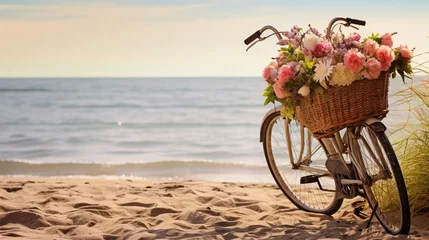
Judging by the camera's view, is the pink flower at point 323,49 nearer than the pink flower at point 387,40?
Yes

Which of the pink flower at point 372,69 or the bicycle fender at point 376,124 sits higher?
the pink flower at point 372,69

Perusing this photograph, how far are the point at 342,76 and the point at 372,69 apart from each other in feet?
0.60

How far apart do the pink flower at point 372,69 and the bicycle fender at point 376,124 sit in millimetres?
258

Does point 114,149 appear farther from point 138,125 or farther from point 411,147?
point 411,147

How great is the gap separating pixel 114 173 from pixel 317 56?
16.0 feet

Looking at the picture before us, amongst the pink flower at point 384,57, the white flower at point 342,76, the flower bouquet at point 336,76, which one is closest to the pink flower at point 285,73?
the flower bouquet at point 336,76

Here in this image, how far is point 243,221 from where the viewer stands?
4.77m

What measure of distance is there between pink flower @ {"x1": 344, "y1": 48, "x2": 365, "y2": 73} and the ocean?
4088mm

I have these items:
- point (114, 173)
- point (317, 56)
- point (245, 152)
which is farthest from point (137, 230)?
point (245, 152)

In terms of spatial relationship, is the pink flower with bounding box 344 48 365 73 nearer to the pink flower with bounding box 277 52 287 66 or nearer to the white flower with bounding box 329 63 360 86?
the white flower with bounding box 329 63 360 86

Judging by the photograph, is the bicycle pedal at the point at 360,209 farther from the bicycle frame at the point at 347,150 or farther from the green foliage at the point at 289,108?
the green foliage at the point at 289,108

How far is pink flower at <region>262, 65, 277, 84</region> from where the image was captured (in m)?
4.30

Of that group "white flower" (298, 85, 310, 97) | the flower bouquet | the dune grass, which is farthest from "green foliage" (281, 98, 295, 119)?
the dune grass

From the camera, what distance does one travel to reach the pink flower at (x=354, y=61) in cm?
397
